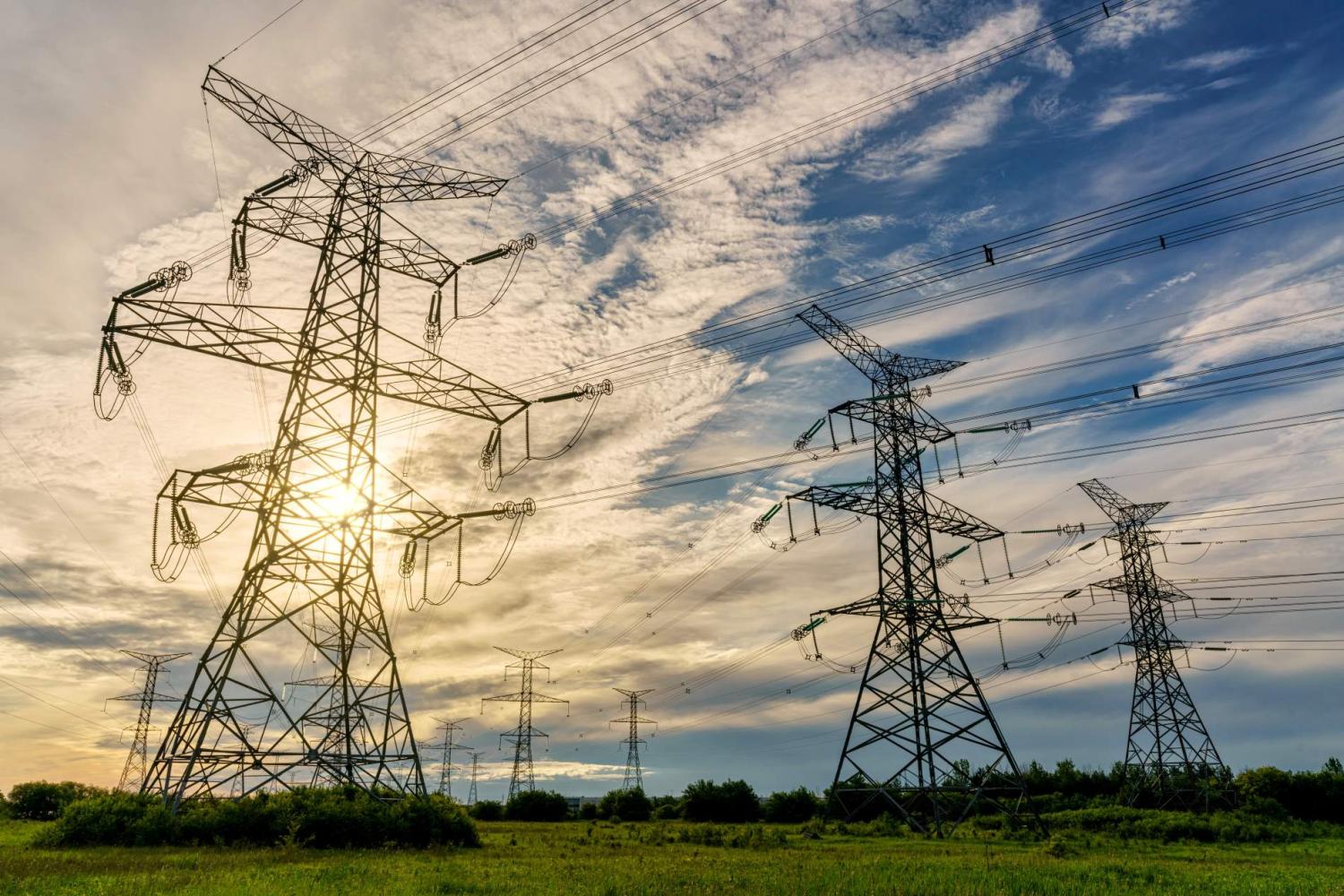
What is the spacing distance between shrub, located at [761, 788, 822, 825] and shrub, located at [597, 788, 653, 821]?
10.5 metres

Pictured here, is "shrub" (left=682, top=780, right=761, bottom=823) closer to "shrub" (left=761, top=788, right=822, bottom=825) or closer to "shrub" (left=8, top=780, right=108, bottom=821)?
"shrub" (left=761, top=788, right=822, bottom=825)

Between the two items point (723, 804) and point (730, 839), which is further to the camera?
point (723, 804)

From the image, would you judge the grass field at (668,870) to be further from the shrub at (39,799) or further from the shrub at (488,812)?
the shrub at (488,812)

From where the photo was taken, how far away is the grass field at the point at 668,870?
1792 cm

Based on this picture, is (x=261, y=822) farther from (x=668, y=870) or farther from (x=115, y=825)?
(x=668, y=870)

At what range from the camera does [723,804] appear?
58688 mm

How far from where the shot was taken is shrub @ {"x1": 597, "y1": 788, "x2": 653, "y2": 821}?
210 ft

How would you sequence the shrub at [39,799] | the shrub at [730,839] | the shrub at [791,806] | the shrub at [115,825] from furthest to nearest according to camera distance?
the shrub at [791,806] → the shrub at [39,799] → the shrub at [730,839] → the shrub at [115,825]

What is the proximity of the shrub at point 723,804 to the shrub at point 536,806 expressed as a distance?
38.2ft

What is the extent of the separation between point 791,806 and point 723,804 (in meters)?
4.89

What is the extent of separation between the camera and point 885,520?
3981cm

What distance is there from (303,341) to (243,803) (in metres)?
16.3

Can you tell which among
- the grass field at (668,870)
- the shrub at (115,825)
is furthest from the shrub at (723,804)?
the shrub at (115,825)

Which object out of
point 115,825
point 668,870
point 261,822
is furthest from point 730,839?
point 115,825
